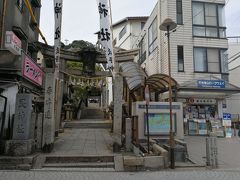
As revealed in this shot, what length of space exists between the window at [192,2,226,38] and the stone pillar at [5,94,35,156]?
17.0 metres

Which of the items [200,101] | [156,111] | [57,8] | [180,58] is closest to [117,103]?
[156,111]

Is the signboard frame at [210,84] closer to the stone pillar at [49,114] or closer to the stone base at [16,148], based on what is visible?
the stone pillar at [49,114]

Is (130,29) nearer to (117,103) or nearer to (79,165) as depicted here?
(117,103)

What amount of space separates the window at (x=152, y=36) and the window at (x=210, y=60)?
4.67m

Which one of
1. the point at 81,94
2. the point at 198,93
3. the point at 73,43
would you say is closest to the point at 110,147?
the point at 198,93

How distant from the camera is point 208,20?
2306cm

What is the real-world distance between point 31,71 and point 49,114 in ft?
8.53

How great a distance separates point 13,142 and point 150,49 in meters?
20.1

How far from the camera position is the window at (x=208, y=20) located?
22875 mm

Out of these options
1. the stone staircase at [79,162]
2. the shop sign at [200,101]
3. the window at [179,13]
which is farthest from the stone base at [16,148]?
the window at [179,13]

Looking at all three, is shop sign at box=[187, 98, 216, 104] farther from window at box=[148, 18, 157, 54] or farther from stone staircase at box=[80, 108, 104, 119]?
stone staircase at box=[80, 108, 104, 119]

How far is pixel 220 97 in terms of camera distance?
71.7ft

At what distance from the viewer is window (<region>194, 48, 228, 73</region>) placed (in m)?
22.5

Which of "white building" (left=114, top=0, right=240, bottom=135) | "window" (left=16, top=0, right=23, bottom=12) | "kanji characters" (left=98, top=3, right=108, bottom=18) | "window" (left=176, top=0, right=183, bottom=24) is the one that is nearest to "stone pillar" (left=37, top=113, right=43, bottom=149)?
"kanji characters" (left=98, top=3, right=108, bottom=18)
